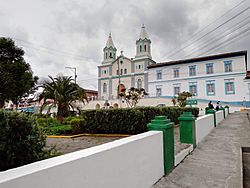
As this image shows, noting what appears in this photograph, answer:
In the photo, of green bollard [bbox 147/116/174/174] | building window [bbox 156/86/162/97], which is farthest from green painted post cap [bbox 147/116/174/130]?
building window [bbox 156/86/162/97]

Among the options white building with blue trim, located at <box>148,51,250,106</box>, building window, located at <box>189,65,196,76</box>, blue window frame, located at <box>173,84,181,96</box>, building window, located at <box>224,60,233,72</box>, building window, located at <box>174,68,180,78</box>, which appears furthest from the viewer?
building window, located at <box>174,68,180,78</box>

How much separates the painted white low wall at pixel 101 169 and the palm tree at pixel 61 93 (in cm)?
992

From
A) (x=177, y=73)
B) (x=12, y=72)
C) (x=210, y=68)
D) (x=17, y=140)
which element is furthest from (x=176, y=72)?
(x=17, y=140)

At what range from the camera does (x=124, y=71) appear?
42656mm

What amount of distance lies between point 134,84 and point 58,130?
31770 millimetres

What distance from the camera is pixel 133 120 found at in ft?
26.6

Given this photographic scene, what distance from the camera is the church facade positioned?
39.9 m

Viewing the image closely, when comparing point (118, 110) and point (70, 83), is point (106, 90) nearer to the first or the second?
point (70, 83)

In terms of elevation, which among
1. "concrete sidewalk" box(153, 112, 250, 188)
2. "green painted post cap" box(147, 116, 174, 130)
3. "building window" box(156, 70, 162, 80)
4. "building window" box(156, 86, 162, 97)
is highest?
"building window" box(156, 70, 162, 80)

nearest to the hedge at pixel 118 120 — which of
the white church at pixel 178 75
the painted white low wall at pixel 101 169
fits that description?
the painted white low wall at pixel 101 169

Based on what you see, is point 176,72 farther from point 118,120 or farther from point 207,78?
point 118,120

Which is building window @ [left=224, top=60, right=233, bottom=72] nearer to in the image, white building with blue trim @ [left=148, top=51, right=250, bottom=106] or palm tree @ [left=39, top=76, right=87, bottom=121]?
white building with blue trim @ [left=148, top=51, right=250, bottom=106]

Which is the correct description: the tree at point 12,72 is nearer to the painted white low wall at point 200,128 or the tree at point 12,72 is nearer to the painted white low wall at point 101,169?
the painted white low wall at point 200,128

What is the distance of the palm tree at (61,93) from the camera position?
12.1m
